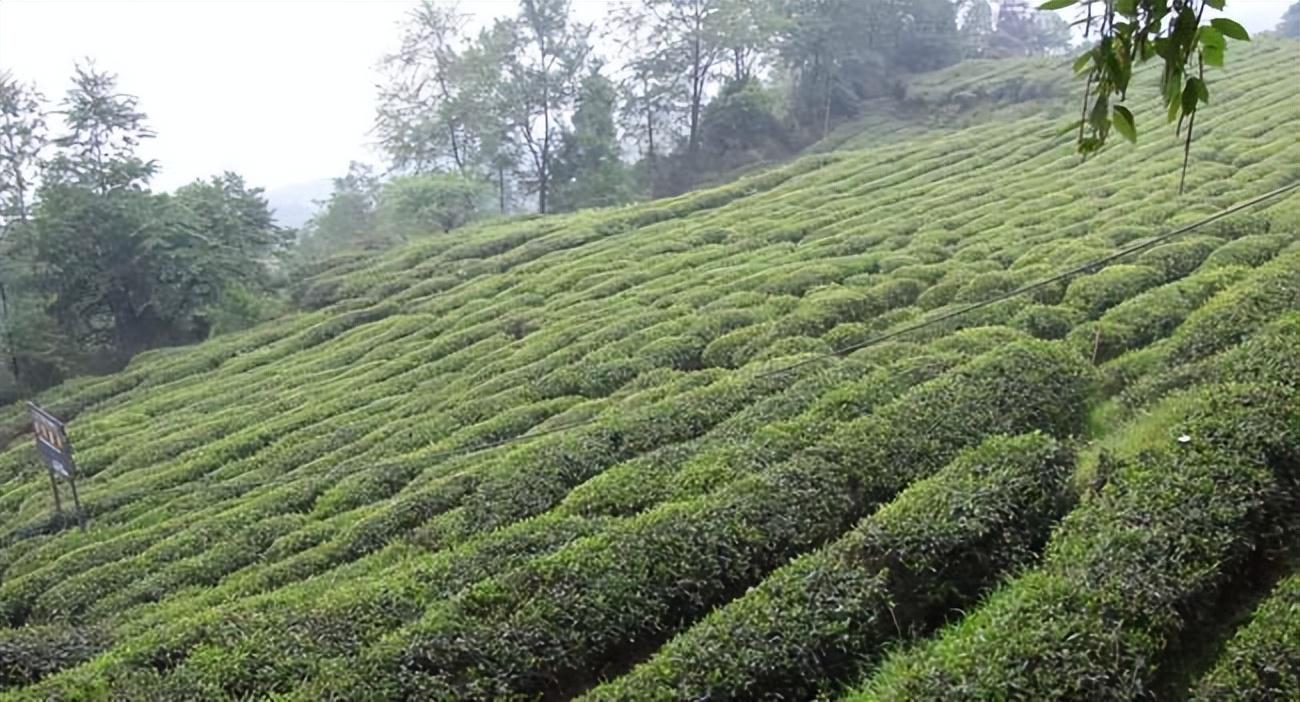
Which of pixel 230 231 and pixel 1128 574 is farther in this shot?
pixel 230 231

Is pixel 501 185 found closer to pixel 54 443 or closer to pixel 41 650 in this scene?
pixel 54 443

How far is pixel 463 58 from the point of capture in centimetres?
3419

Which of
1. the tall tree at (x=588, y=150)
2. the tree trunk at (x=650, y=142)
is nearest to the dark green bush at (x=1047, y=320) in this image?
the tall tree at (x=588, y=150)

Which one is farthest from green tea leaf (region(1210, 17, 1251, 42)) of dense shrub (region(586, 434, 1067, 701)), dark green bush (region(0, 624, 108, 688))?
dark green bush (region(0, 624, 108, 688))

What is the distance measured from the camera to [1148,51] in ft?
6.82

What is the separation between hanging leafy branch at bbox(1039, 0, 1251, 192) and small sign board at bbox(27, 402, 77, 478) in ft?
36.1

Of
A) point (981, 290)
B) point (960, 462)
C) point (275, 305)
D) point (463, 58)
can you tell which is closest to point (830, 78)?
point (463, 58)

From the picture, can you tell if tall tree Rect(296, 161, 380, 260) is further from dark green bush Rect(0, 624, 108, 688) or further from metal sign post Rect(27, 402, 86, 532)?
dark green bush Rect(0, 624, 108, 688)

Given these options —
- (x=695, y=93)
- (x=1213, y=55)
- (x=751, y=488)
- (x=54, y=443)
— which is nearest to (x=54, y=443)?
(x=54, y=443)

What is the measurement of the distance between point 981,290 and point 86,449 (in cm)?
1378

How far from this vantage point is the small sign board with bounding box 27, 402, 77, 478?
A: 33.5ft

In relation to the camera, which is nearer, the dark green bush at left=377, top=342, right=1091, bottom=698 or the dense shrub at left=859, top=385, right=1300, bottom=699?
the dense shrub at left=859, top=385, right=1300, bottom=699

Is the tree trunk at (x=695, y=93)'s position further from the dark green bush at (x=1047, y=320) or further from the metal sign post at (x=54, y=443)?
the metal sign post at (x=54, y=443)

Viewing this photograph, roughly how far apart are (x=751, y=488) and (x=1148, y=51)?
19.9ft
